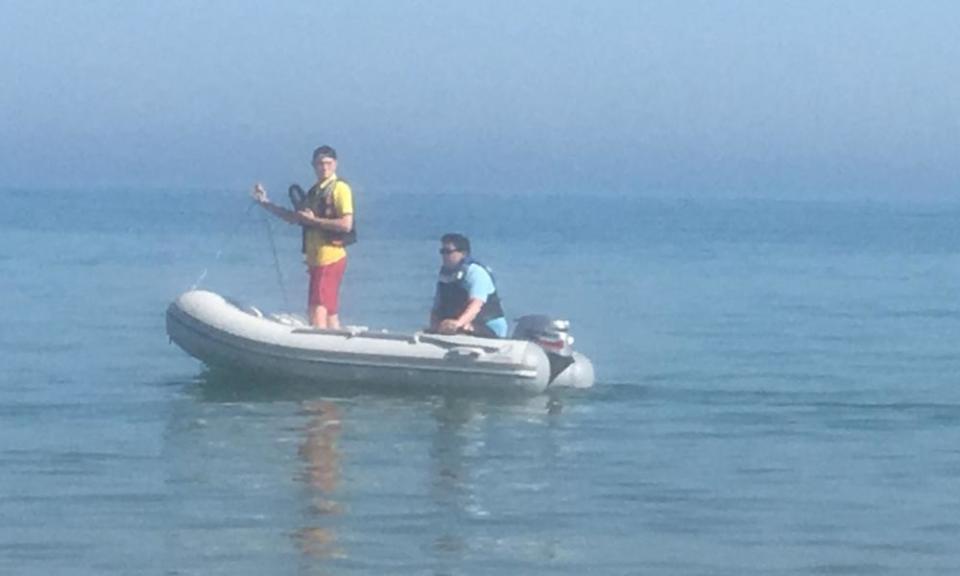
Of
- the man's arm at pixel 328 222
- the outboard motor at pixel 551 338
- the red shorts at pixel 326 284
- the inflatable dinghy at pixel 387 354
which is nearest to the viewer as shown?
the man's arm at pixel 328 222

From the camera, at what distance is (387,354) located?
13914mm

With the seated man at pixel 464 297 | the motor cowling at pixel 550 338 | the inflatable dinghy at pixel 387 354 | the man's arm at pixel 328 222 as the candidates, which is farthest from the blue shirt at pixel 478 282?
the man's arm at pixel 328 222

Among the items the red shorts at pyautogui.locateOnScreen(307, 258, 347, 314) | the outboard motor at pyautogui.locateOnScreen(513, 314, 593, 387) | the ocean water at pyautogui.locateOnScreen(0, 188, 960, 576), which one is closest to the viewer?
the ocean water at pyautogui.locateOnScreen(0, 188, 960, 576)

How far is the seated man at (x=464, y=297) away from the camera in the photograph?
13.7 metres

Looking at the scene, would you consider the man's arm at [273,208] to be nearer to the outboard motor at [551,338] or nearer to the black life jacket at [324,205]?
the black life jacket at [324,205]

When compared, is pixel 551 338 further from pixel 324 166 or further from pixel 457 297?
pixel 324 166

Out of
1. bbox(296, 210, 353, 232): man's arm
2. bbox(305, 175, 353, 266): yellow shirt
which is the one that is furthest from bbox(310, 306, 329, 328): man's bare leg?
bbox(296, 210, 353, 232): man's arm

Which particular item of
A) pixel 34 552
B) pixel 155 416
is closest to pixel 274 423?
pixel 155 416

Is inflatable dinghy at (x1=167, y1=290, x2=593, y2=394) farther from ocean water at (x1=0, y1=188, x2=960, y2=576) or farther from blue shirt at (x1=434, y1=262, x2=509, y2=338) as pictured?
blue shirt at (x1=434, y1=262, x2=509, y2=338)

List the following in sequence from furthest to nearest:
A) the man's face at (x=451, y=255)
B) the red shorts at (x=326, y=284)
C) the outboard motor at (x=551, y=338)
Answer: the outboard motor at (x=551, y=338), the red shorts at (x=326, y=284), the man's face at (x=451, y=255)

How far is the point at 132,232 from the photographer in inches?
2158

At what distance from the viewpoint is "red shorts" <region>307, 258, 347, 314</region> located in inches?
550

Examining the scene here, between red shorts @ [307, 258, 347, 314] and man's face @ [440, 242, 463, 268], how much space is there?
687mm

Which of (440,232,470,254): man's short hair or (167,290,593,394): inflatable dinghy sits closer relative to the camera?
(440,232,470,254): man's short hair
